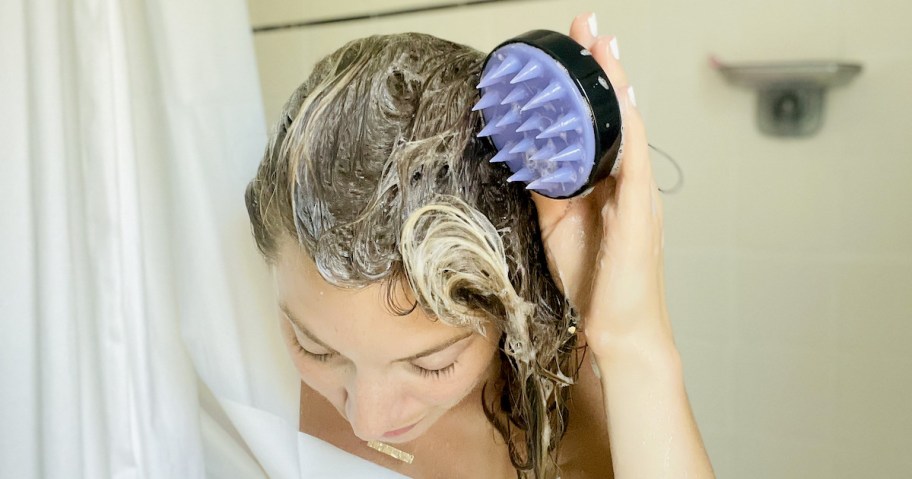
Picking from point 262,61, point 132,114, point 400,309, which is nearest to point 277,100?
point 262,61

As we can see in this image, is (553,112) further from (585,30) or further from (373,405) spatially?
(373,405)

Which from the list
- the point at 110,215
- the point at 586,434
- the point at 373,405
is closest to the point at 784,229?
the point at 586,434

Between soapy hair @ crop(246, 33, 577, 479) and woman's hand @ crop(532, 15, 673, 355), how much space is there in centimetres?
3

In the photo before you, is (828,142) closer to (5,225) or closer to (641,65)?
(641,65)

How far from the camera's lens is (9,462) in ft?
2.27

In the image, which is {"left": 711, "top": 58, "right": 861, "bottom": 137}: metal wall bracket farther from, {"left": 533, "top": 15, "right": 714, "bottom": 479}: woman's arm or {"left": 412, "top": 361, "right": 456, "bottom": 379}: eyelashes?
{"left": 412, "top": 361, "right": 456, "bottom": 379}: eyelashes

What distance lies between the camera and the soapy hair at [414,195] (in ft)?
2.18

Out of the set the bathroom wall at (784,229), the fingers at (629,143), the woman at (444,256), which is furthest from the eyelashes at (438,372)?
the bathroom wall at (784,229)

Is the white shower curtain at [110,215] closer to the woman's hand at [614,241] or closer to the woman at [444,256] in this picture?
the woman at [444,256]

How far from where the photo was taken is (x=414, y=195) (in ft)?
2.19

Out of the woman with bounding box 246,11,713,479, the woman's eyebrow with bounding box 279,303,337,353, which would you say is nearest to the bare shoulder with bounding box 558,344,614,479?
the woman with bounding box 246,11,713,479

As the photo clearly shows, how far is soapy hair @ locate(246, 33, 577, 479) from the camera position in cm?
66

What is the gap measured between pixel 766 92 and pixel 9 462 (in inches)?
41.1

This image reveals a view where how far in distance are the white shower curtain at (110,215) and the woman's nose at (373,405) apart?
0.18m
